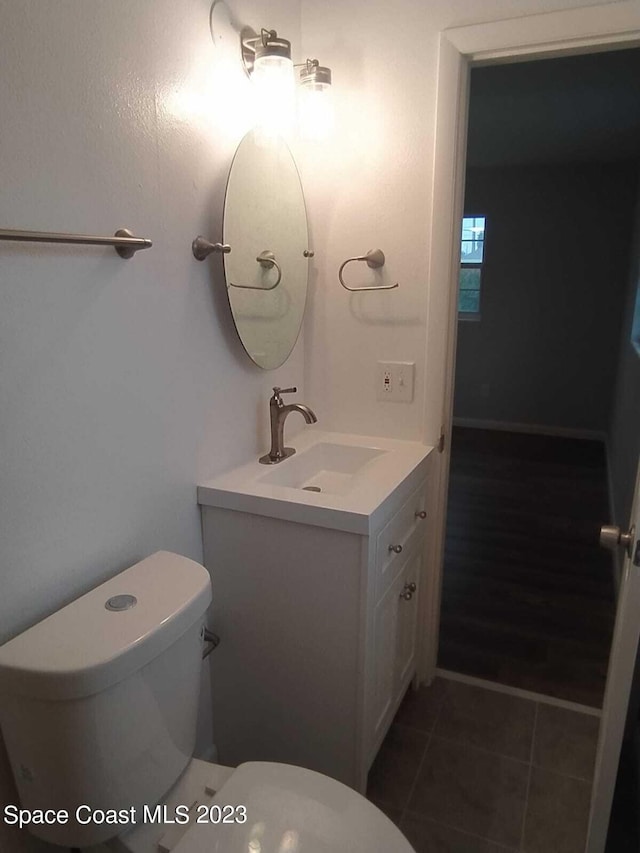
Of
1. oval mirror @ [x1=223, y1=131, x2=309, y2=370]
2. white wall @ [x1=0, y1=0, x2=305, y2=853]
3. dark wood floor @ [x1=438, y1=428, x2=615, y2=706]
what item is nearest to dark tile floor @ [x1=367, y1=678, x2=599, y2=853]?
dark wood floor @ [x1=438, y1=428, x2=615, y2=706]

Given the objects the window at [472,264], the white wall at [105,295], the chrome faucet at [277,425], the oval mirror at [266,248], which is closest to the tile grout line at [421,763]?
the white wall at [105,295]

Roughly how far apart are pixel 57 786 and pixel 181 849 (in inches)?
9.1

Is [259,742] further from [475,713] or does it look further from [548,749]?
[548,749]

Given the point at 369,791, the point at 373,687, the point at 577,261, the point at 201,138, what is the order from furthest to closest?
the point at 577,261, the point at 369,791, the point at 373,687, the point at 201,138

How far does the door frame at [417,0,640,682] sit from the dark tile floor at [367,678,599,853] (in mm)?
232

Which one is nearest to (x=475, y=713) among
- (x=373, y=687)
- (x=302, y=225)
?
(x=373, y=687)

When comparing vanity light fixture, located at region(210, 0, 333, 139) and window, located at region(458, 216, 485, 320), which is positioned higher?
vanity light fixture, located at region(210, 0, 333, 139)

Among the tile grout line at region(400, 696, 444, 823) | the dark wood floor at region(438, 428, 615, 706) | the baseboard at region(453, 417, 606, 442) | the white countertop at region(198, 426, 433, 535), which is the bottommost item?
the tile grout line at region(400, 696, 444, 823)

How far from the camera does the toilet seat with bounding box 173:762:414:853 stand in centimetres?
95

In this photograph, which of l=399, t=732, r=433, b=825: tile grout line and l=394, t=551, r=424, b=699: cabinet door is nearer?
l=399, t=732, r=433, b=825: tile grout line

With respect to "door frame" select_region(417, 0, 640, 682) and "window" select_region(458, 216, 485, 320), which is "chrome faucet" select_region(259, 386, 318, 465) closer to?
"door frame" select_region(417, 0, 640, 682)

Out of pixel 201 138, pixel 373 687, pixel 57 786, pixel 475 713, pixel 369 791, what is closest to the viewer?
pixel 57 786

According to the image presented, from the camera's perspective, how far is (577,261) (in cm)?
488

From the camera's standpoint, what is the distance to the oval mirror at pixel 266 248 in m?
1.49
